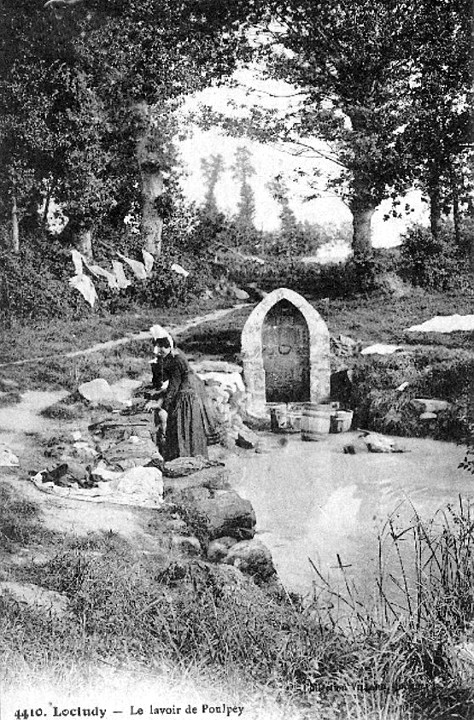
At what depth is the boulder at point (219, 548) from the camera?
3.73m

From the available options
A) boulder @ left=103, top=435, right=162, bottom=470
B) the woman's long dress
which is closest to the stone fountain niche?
the woman's long dress

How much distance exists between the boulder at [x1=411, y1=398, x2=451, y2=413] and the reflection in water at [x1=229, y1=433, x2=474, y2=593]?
0.20 metres

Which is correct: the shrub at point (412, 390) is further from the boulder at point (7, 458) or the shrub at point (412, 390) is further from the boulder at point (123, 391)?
the boulder at point (7, 458)

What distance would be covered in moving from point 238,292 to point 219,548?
63.1 inches

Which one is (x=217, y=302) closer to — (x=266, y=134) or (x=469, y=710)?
(x=266, y=134)

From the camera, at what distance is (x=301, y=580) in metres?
3.67

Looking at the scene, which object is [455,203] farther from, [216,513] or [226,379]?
[216,513]

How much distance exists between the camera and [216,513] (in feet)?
12.5

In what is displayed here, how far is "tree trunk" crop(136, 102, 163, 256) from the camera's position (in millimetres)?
4262

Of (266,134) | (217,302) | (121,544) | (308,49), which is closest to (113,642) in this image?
(121,544)

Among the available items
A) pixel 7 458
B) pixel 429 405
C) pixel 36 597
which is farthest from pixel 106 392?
pixel 429 405

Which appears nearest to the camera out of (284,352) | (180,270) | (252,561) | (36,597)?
(36,597)

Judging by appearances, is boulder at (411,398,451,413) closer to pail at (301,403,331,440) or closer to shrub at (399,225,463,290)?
pail at (301,403,331,440)

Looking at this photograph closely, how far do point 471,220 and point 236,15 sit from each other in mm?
1953
